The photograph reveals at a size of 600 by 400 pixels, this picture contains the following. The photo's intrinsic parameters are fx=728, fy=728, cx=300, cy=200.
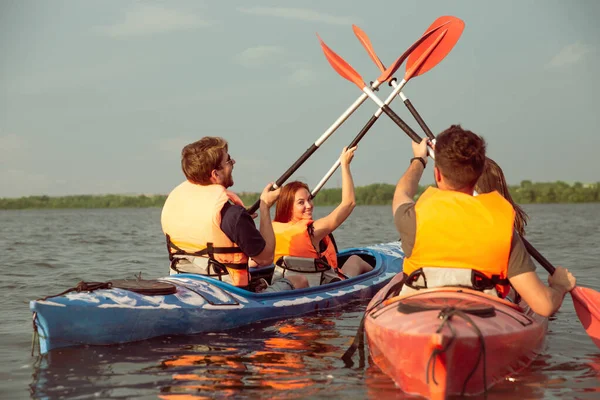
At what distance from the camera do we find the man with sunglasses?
5.42 meters

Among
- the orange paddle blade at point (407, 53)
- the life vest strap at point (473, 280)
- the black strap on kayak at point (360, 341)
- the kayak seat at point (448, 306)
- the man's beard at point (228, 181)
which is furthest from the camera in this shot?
the orange paddle blade at point (407, 53)

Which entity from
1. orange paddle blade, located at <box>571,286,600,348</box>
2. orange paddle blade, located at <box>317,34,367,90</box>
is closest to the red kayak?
orange paddle blade, located at <box>571,286,600,348</box>

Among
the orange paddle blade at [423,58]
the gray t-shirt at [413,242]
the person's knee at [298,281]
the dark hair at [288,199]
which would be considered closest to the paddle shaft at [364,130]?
the orange paddle blade at [423,58]

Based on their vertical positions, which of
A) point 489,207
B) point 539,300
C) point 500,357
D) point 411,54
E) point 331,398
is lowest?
point 331,398

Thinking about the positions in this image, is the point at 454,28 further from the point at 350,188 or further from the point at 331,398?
the point at 331,398

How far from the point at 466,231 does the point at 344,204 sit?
2.96 meters

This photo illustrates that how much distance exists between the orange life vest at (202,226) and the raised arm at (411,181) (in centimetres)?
159

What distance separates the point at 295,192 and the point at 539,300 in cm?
329

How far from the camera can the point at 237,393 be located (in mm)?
3936

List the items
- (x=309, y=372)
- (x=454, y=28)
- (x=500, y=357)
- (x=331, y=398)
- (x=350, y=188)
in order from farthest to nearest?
1. (x=454, y=28)
2. (x=350, y=188)
3. (x=309, y=372)
4. (x=331, y=398)
5. (x=500, y=357)

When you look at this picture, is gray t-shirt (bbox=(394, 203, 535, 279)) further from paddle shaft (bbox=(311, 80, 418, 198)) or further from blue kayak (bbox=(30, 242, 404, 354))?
paddle shaft (bbox=(311, 80, 418, 198))

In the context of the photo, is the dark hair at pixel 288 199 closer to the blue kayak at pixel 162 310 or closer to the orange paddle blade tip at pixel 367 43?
the blue kayak at pixel 162 310

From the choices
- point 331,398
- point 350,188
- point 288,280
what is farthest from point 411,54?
Result: point 331,398

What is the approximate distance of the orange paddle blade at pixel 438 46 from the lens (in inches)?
285
